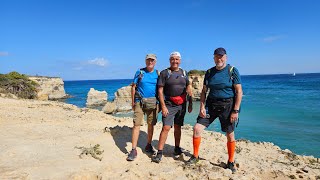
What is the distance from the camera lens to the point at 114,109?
1058 inches

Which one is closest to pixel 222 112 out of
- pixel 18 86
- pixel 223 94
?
pixel 223 94

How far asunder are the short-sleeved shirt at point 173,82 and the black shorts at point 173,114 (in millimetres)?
228

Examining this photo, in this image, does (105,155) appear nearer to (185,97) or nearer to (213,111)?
(185,97)

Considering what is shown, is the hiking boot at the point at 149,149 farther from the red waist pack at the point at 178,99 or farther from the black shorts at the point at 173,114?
the red waist pack at the point at 178,99

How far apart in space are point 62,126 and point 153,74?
4.34 meters

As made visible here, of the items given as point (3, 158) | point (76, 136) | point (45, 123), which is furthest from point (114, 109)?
point (3, 158)

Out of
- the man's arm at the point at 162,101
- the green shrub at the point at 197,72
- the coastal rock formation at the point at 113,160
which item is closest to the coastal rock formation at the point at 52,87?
the green shrub at the point at 197,72

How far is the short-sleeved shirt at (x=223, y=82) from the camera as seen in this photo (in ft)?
15.9

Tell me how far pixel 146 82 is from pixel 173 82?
551 millimetres

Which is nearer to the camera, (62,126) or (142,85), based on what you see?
(142,85)

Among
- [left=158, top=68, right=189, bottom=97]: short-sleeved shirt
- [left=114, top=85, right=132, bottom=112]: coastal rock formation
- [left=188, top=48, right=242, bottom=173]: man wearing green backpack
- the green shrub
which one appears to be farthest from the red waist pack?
the green shrub

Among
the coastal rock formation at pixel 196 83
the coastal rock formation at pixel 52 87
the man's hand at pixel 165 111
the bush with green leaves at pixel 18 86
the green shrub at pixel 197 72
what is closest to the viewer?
the man's hand at pixel 165 111

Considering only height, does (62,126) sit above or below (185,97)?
below

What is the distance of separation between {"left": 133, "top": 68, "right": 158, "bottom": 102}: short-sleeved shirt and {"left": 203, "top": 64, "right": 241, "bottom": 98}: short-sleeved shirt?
3.80ft
